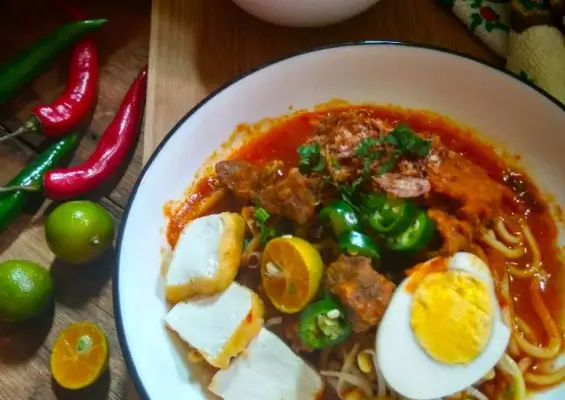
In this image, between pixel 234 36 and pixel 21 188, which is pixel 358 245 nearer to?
pixel 234 36

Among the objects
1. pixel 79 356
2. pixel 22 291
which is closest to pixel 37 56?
pixel 22 291

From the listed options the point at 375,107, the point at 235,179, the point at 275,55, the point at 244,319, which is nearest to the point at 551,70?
the point at 375,107

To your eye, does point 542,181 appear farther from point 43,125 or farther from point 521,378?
point 43,125

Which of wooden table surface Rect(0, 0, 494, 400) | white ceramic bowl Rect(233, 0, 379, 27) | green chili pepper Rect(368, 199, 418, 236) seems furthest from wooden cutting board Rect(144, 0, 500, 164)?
green chili pepper Rect(368, 199, 418, 236)

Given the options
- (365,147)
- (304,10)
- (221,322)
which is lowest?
(221,322)

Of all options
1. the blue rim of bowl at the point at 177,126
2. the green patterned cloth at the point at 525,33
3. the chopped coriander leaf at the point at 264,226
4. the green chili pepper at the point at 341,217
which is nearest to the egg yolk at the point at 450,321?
the green chili pepper at the point at 341,217

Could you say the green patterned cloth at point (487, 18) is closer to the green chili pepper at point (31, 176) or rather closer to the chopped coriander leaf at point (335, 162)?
the chopped coriander leaf at point (335, 162)
